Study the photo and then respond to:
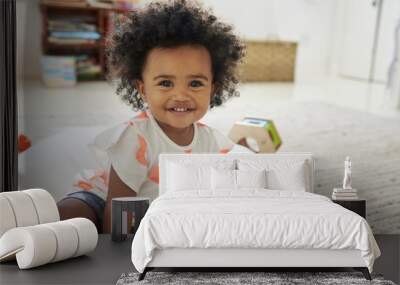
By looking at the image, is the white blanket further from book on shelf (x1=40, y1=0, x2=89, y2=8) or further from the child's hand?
book on shelf (x1=40, y1=0, x2=89, y2=8)

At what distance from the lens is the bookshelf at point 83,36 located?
6445 millimetres

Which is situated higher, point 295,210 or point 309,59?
point 309,59

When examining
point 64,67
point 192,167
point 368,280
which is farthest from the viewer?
point 64,67

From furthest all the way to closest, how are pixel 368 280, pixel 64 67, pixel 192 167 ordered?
pixel 64 67 → pixel 192 167 → pixel 368 280

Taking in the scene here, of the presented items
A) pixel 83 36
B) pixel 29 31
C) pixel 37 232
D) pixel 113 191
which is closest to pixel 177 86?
pixel 83 36

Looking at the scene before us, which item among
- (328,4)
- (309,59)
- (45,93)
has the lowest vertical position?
(45,93)

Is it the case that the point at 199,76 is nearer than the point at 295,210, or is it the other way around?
the point at 295,210

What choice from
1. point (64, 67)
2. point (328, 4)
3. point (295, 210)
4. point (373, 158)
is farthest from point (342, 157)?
point (64, 67)

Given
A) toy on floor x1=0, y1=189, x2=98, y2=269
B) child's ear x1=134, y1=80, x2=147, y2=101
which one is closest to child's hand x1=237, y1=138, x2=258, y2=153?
child's ear x1=134, y1=80, x2=147, y2=101

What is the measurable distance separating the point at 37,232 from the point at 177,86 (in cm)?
202

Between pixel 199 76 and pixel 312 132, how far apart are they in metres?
1.19

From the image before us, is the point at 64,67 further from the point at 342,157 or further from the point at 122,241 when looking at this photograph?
the point at 342,157

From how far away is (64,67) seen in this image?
6500mm

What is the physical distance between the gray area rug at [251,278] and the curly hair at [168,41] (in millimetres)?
2014
